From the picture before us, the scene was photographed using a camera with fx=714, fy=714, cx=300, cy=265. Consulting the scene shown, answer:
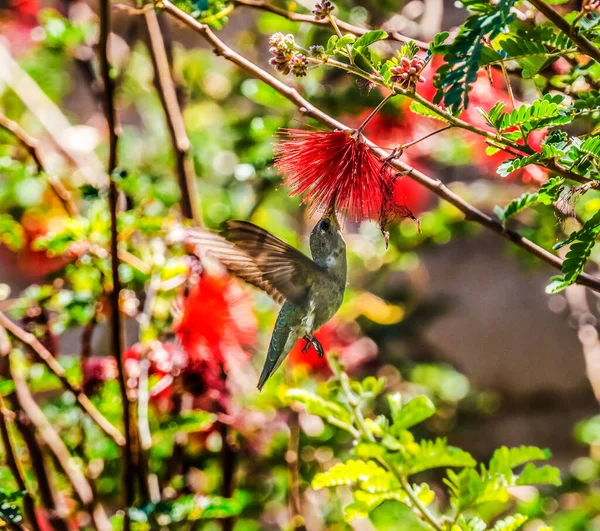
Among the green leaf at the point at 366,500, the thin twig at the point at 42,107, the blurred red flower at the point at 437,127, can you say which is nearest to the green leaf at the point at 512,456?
the green leaf at the point at 366,500

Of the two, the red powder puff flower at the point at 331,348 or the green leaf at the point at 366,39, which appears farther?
the red powder puff flower at the point at 331,348

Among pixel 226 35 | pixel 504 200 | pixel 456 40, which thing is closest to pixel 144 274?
pixel 456 40

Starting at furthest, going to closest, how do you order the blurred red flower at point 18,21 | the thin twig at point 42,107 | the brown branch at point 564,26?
the blurred red flower at point 18,21 < the thin twig at point 42,107 < the brown branch at point 564,26

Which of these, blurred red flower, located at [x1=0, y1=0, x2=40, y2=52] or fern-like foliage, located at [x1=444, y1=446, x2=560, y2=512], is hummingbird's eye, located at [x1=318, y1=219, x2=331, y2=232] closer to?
fern-like foliage, located at [x1=444, y1=446, x2=560, y2=512]

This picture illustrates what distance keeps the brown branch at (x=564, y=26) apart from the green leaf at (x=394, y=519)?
2.96 feet

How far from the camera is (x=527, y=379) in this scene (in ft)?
9.97

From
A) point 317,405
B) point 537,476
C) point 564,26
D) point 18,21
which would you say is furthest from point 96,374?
point 18,21

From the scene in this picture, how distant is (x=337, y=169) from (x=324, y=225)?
143 mm

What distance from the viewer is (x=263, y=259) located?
0.83m

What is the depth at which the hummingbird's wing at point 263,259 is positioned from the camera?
0.77m

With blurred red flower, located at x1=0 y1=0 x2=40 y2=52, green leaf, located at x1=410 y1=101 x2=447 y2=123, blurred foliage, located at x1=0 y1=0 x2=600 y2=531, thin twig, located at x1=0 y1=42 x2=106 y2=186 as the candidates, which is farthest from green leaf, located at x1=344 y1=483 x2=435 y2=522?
blurred red flower, located at x1=0 y1=0 x2=40 y2=52

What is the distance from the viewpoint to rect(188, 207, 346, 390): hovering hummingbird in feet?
2.58

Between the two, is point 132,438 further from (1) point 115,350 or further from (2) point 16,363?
(2) point 16,363

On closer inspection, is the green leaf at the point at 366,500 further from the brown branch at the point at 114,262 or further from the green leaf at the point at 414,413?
the brown branch at the point at 114,262
